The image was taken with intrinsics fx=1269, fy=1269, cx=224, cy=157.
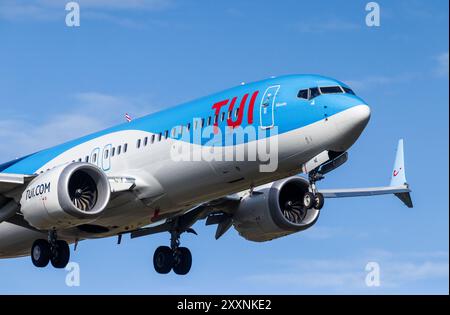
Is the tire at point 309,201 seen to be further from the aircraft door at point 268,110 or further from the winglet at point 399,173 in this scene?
the winglet at point 399,173

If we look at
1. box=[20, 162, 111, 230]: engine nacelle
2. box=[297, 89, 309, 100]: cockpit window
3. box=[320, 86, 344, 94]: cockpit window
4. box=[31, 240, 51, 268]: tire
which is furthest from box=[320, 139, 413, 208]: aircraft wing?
box=[31, 240, 51, 268]: tire

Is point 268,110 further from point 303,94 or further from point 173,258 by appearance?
point 173,258

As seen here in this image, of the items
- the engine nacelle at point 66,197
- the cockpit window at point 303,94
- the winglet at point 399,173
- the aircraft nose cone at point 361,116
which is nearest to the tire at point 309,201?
the aircraft nose cone at point 361,116

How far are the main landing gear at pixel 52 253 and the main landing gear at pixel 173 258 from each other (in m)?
4.48

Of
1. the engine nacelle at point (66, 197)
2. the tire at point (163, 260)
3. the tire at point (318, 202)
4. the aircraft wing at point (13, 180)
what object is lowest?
the tire at point (318, 202)

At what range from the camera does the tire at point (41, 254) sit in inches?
1898

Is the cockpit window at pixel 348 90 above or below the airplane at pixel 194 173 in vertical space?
above

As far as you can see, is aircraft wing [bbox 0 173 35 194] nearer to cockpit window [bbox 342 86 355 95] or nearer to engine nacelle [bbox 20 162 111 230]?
engine nacelle [bbox 20 162 111 230]

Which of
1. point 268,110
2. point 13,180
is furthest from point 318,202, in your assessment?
point 13,180

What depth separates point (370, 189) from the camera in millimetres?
53500

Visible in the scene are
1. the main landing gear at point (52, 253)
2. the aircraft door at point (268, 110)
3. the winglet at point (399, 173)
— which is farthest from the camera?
the winglet at point (399, 173)

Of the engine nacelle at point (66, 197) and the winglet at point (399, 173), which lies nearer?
the engine nacelle at point (66, 197)

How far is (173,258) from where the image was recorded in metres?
51.2
